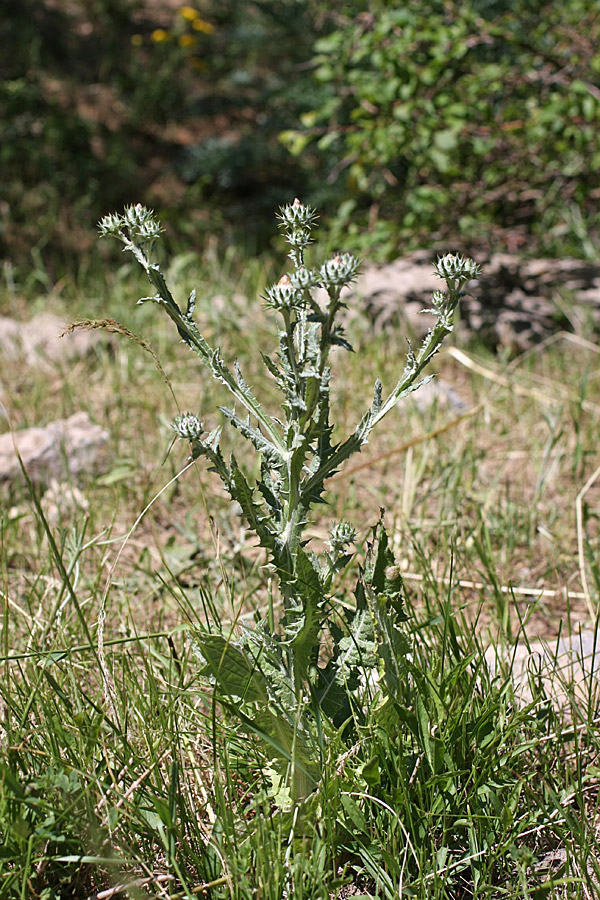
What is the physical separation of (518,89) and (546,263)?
845 millimetres

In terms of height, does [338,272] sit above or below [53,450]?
below

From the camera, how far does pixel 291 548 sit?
130 cm

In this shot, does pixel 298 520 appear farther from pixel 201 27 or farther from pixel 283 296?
pixel 201 27

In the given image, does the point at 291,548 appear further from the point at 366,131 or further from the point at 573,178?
the point at 573,178

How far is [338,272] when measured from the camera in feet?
3.47

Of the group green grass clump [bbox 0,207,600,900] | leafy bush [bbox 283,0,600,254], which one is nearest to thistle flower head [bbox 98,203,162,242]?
green grass clump [bbox 0,207,600,900]

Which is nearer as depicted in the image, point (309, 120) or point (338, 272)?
point (338, 272)

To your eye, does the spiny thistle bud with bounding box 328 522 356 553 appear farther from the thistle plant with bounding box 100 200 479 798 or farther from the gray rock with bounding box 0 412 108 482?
the gray rock with bounding box 0 412 108 482

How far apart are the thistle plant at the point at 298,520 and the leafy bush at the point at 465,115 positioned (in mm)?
2719

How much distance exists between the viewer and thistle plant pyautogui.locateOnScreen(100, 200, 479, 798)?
1182 mm

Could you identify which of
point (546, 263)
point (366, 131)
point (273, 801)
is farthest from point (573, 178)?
point (273, 801)

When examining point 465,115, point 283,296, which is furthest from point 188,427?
point 465,115

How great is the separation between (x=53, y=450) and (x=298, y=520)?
1519 millimetres

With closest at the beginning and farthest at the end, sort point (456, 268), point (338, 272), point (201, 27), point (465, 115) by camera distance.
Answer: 1. point (338, 272)
2. point (456, 268)
3. point (465, 115)
4. point (201, 27)
